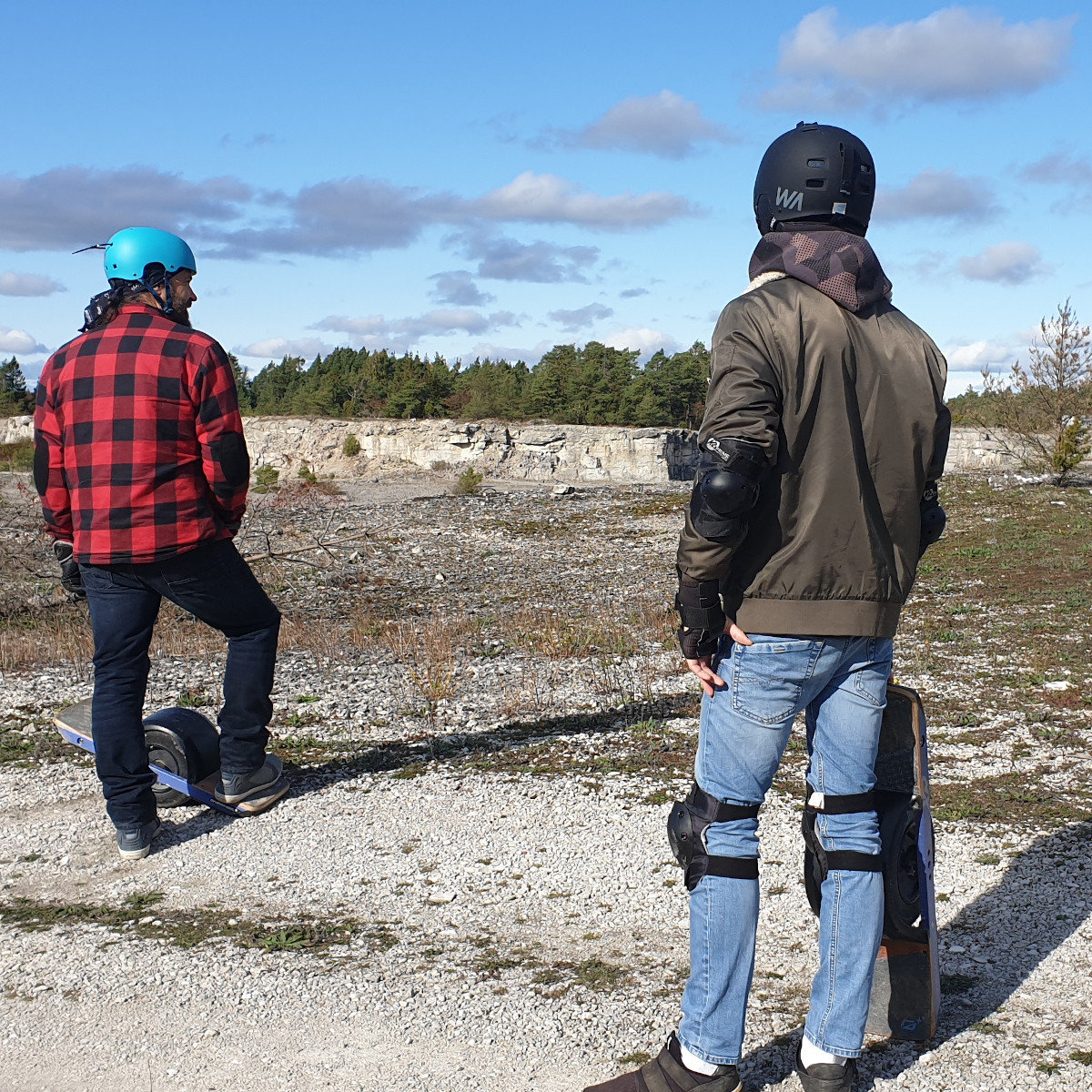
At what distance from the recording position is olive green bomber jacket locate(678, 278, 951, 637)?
242 cm

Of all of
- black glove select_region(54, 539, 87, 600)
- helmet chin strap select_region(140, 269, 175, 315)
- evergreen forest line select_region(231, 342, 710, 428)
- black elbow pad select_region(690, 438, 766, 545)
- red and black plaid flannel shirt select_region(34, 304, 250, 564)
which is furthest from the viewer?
evergreen forest line select_region(231, 342, 710, 428)

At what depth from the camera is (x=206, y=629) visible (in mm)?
10664

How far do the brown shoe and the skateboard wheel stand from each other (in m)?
3.04

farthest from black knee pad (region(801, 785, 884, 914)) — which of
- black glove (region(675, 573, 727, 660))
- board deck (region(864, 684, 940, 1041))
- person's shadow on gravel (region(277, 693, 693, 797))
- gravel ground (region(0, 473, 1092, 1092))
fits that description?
person's shadow on gravel (region(277, 693, 693, 797))

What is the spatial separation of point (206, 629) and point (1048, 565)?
991 cm

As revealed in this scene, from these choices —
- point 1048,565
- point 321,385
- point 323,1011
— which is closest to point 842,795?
point 323,1011

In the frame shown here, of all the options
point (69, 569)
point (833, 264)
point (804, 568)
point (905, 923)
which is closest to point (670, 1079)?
point (905, 923)

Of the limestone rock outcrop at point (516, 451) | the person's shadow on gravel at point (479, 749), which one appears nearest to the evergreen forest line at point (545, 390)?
the limestone rock outcrop at point (516, 451)

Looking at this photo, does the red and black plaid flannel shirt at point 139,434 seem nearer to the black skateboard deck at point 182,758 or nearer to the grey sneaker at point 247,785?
the black skateboard deck at point 182,758

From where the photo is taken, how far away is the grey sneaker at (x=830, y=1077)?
8.63 feet

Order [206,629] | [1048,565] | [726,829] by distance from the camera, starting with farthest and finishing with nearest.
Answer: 1. [1048,565]
2. [206,629]
3. [726,829]

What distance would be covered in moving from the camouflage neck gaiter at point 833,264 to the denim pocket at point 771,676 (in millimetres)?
823

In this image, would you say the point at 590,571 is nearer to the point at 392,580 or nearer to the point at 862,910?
the point at 392,580

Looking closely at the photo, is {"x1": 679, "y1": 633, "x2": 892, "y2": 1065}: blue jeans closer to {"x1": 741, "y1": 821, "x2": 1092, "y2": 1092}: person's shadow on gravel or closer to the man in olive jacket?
the man in olive jacket
